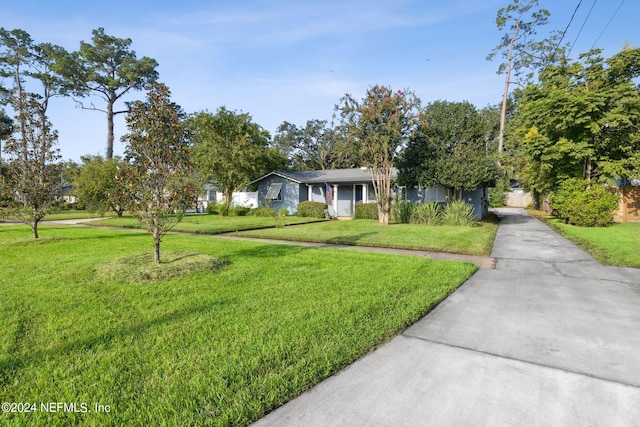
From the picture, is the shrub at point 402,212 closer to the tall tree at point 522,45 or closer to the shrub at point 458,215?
the shrub at point 458,215

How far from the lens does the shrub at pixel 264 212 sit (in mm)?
21828

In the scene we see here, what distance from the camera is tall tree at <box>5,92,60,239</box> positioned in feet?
30.5

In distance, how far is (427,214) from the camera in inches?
583

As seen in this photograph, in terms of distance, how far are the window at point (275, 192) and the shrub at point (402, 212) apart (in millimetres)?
10201

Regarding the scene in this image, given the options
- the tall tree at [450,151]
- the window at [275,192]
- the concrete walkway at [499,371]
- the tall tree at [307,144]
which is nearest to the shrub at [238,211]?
the window at [275,192]

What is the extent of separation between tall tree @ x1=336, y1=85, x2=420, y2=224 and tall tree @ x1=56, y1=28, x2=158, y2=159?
28.5 meters

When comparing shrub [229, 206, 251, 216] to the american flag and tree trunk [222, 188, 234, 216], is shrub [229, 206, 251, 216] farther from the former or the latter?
the american flag

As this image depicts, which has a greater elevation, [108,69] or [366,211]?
[108,69]

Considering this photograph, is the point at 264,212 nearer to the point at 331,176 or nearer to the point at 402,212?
the point at 331,176

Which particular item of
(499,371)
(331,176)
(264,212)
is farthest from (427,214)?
(499,371)

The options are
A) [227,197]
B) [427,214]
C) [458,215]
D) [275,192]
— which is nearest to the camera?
[458,215]

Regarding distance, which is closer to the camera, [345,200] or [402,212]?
[402,212]

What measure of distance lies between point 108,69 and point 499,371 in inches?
1753

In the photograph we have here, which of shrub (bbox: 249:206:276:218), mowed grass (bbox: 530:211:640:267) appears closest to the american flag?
shrub (bbox: 249:206:276:218)
